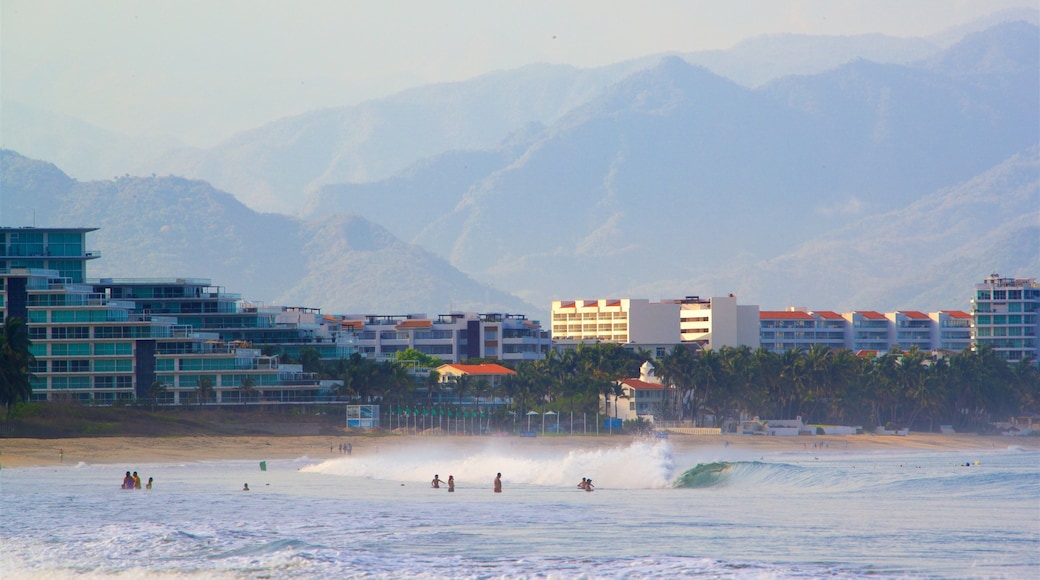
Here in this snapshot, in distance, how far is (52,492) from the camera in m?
59.9

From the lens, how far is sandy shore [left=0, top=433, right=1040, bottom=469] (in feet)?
287

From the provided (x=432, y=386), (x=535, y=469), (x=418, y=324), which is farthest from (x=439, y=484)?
(x=418, y=324)

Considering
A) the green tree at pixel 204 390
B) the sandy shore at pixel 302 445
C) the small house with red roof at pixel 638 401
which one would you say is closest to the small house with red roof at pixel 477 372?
the small house with red roof at pixel 638 401

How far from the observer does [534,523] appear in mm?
47625

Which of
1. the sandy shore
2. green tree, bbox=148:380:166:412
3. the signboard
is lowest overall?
the sandy shore

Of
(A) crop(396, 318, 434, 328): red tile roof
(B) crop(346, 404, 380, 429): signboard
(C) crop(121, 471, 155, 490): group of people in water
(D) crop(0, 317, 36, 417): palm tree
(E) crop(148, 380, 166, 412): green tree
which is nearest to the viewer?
(C) crop(121, 471, 155, 490): group of people in water

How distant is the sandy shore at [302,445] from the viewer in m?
87.4

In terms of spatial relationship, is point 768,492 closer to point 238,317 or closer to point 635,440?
point 635,440

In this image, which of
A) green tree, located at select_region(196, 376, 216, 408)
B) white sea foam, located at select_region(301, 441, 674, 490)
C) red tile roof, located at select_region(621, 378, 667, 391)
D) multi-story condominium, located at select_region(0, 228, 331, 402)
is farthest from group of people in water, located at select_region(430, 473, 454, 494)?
red tile roof, located at select_region(621, 378, 667, 391)

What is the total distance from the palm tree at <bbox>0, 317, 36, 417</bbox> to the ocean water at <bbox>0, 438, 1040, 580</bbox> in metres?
13.9

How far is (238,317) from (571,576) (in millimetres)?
116074

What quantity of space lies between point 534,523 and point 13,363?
2080 inches

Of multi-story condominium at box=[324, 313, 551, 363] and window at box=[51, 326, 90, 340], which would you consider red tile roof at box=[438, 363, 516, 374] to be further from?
window at box=[51, 326, 90, 340]

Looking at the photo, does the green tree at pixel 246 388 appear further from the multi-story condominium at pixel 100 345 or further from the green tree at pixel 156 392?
the green tree at pixel 156 392
